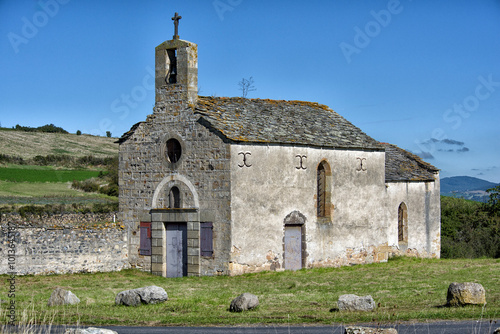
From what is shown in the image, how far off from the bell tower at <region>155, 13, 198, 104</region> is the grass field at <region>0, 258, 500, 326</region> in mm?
6672

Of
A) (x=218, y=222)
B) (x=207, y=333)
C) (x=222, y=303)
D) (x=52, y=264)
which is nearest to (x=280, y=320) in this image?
(x=207, y=333)

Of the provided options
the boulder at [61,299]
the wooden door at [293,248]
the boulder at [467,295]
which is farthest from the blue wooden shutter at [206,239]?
the boulder at [467,295]

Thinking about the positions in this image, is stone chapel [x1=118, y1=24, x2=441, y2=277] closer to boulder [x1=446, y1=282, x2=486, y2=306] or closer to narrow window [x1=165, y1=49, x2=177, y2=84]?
narrow window [x1=165, y1=49, x2=177, y2=84]

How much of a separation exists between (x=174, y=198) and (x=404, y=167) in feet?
40.0

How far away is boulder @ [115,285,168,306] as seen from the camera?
15.5 m

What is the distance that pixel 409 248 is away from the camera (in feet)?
94.9

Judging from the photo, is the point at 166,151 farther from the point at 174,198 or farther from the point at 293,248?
the point at 293,248

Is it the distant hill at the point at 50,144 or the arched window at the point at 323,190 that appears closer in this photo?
the arched window at the point at 323,190

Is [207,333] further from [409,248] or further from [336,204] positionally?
[409,248]

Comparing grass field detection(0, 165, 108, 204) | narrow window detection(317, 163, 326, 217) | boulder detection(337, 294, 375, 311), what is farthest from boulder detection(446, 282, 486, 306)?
grass field detection(0, 165, 108, 204)

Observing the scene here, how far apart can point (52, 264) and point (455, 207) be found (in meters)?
29.0

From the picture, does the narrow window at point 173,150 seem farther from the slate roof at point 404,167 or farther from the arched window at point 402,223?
the arched window at point 402,223

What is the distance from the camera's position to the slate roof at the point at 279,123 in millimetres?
22625

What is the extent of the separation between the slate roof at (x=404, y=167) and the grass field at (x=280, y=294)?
4.48 metres
